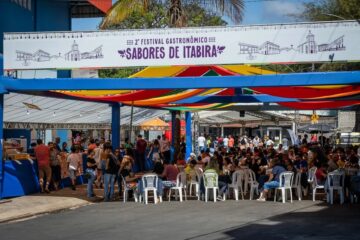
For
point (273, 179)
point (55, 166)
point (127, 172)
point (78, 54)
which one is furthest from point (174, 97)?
point (78, 54)

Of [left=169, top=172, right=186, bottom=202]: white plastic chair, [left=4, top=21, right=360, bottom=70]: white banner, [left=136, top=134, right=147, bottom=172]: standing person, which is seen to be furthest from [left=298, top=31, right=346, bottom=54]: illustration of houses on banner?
[left=136, top=134, right=147, bottom=172]: standing person

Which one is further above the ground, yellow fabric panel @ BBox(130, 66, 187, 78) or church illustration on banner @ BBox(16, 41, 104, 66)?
church illustration on banner @ BBox(16, 41, 104, 66)

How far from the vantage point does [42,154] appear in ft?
60.8

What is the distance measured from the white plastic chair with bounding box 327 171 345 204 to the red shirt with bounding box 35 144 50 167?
8.30 metres

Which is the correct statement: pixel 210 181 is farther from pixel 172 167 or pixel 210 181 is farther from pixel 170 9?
pixel 170 9

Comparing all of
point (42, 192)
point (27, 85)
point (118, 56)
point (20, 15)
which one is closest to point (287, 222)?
point (118, 56)

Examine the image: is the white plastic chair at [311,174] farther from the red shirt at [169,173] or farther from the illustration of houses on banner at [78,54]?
the illustration of houses on banner at [78,54]

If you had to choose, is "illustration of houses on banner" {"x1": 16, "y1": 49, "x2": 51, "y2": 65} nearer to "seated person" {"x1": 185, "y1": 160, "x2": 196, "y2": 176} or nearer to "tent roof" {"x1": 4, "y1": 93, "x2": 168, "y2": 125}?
"seated person" {"x1": 185, "y1": 160, "x2": 196, "y2": 176}

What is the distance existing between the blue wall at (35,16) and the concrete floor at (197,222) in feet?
Answer: 49.3

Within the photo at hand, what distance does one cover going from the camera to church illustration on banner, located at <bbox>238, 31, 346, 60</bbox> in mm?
14445

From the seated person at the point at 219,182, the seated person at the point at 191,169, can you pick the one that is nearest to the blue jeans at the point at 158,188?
the seated person at the point at 219,182

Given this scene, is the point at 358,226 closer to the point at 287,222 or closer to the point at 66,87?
the point at 287,222

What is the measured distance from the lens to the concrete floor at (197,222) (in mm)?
10906

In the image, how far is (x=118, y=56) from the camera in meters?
15.5
